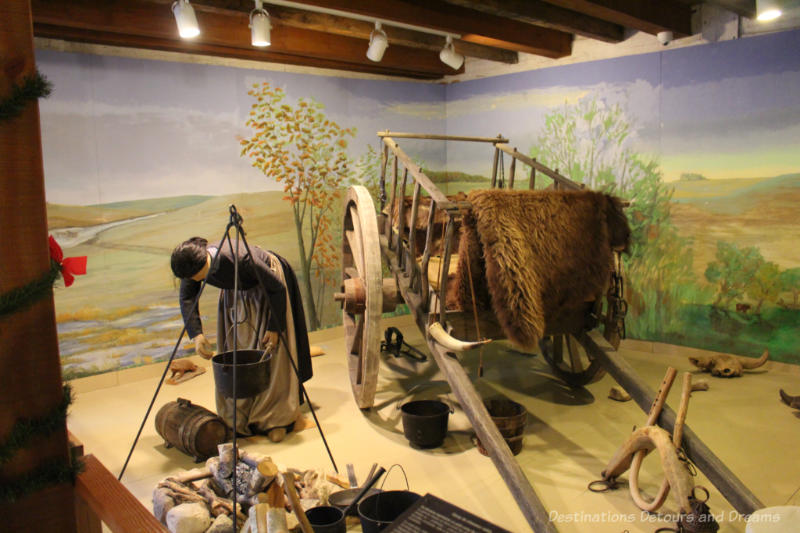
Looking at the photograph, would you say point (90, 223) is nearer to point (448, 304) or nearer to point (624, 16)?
point (448, 304)

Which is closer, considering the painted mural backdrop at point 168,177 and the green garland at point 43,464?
the green garland at point 43,464

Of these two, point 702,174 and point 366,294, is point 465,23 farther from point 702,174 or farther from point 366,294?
point 366,294

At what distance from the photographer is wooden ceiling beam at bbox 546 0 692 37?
429 centimetres

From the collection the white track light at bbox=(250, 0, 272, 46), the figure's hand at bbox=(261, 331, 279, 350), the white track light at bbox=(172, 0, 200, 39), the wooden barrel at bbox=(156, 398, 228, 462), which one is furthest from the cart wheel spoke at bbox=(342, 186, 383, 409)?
the white track light at bbox=(172, 0, 200, 39)

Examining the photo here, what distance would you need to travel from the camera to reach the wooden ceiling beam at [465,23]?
4.36 metres

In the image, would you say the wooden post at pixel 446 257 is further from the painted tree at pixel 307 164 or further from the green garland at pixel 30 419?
the painted tree at pixel 307 164

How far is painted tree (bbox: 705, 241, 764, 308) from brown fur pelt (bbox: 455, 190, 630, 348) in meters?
1.81

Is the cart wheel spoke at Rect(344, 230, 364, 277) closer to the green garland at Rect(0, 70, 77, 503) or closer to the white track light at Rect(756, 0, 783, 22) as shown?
the green garland at Rect(0, 70, 77, 503)

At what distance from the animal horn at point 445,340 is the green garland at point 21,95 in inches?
85.0

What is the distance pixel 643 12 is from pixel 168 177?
4053mm

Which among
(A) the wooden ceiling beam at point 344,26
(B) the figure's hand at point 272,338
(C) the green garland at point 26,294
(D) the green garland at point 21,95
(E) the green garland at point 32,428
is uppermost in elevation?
(A) the wooden ceiling beam at point 344,26

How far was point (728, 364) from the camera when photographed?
4.64m

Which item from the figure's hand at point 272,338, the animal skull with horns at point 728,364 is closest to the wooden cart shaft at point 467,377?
the figure's hand at point 272,338

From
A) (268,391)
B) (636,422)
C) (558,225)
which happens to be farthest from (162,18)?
(636,422)
